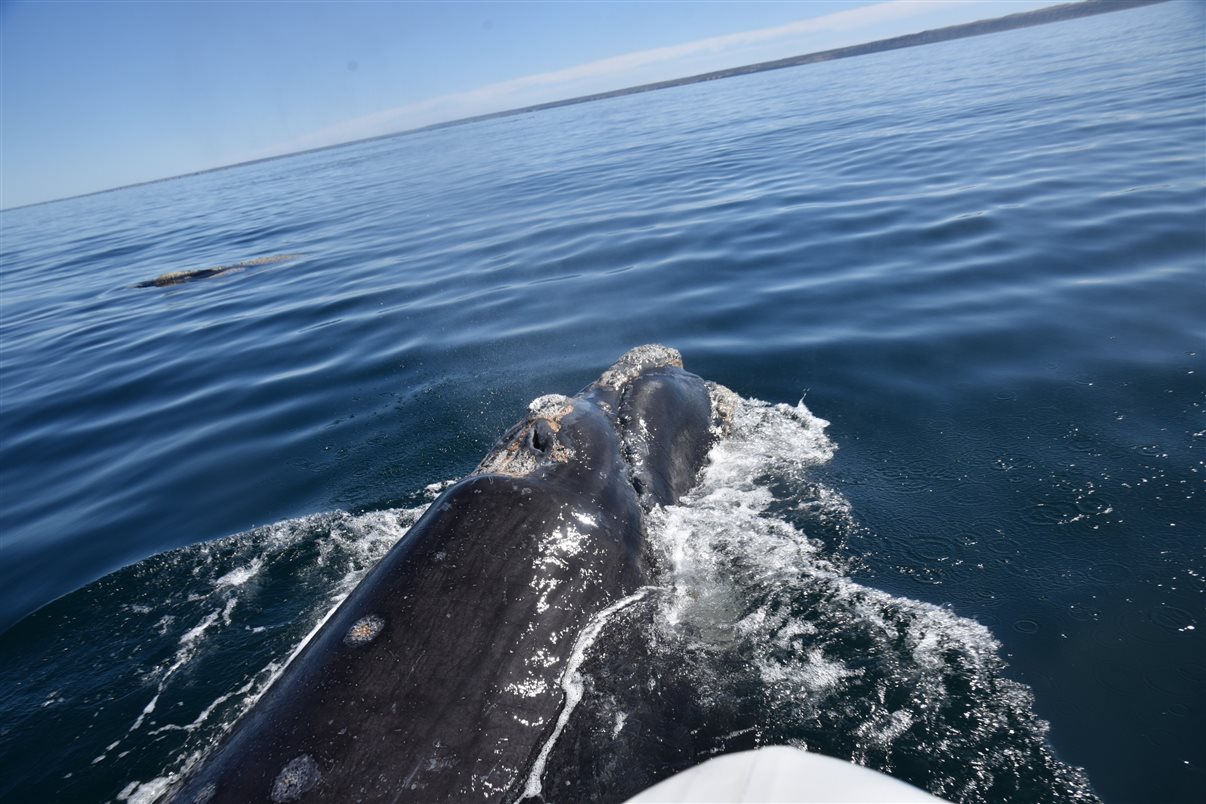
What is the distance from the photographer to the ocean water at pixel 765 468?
4824mm

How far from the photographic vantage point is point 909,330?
445 inches

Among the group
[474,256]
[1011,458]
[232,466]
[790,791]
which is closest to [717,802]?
[790,791]

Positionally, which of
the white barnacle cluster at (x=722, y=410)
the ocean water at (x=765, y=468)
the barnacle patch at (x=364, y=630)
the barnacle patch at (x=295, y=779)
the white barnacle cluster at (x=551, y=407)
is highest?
the white barnacle cluster at (x=551, y=407)

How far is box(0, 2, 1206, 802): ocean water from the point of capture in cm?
482

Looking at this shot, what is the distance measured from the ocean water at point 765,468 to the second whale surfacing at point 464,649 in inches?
14.2

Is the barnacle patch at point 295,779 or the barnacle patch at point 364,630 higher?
the barnacle patch at point 364,630

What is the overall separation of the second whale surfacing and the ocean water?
1.18 feet

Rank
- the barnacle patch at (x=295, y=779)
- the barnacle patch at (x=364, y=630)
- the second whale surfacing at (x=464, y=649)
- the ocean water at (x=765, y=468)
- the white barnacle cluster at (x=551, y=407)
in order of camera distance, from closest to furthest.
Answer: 1. the barnacle patch at (x=295, y=779)
2. the second whale surfacing at (x=464, y=649)
3. the barnacle patch at (x=364, y=630)
4. the ocean water at (x=765, y=468)
5. the white barnacle cluster at (x=551, y=407)

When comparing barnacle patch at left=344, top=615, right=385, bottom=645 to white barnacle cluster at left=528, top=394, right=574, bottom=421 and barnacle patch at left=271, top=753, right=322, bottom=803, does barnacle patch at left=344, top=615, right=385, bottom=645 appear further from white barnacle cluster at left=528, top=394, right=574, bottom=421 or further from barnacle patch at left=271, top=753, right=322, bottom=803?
white barnacle cluster at left=528, top=394, right=574, bottom=421

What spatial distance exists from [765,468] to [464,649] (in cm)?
467

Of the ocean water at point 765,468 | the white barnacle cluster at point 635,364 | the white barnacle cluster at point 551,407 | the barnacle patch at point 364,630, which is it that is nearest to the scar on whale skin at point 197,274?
the ocean water at point 765,468

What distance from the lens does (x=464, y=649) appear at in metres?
3.83

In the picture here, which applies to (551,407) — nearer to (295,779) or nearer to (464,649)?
(464,649)

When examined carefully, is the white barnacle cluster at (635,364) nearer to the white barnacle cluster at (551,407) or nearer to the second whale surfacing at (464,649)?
the white barnacle cluster at (551,407)
